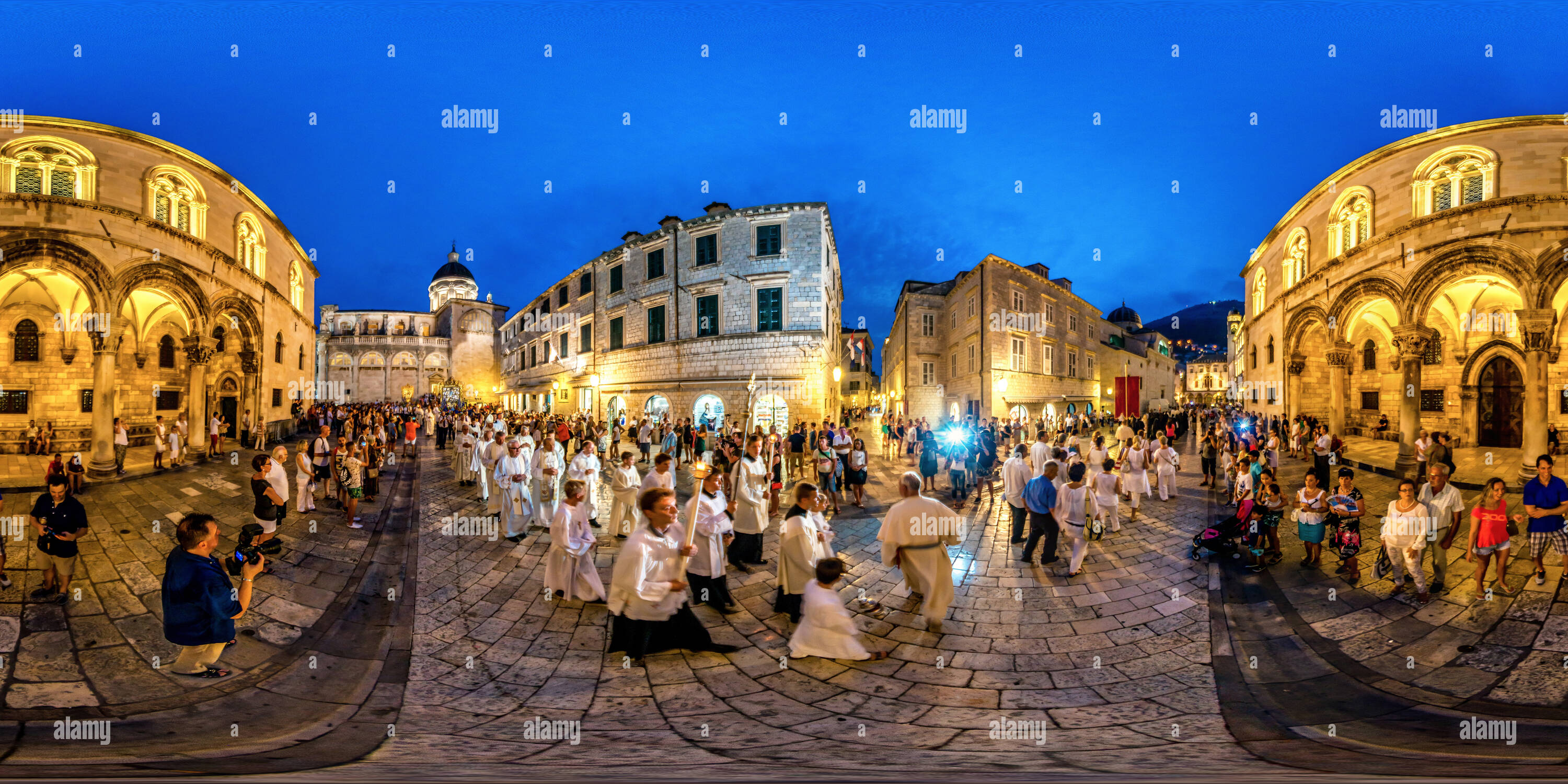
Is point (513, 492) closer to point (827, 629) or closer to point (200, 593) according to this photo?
point (200, 593)

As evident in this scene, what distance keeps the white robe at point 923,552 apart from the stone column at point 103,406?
16886 mm

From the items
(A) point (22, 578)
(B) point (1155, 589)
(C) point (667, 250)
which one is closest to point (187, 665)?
(A) point (22, 578)

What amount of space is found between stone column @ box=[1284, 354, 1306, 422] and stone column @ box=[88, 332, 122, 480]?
105ft

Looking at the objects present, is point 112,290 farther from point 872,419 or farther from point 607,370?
point 872,419

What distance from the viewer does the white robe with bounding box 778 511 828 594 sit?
5.97 meters

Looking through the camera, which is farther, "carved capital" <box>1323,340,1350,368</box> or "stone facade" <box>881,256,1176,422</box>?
"stone facade" <box>881,256,1176,422</box>

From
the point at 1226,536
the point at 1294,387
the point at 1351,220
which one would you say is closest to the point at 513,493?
the point at 1226,536

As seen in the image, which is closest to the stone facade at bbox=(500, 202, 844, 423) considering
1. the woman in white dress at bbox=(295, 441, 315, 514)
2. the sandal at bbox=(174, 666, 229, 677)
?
the woman in white dress at bbox=(295, 441, 315, 514)

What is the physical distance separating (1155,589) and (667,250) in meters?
21.7

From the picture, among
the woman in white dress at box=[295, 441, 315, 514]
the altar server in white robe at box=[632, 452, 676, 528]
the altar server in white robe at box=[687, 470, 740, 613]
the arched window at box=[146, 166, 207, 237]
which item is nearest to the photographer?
the altar server in white robe at box=[687, 470, 740, 613]

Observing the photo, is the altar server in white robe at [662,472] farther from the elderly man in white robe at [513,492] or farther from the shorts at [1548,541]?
the shorts at [1548,541]

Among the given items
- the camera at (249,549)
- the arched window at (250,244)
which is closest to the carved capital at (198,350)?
the arched window at (250,244)

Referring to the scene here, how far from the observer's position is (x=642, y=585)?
490 centimetres

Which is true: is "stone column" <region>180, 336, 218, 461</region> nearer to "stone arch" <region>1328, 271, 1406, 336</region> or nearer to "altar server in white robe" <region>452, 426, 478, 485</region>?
"altar server in white robe" <region>452, 426, 478, 485</region>
